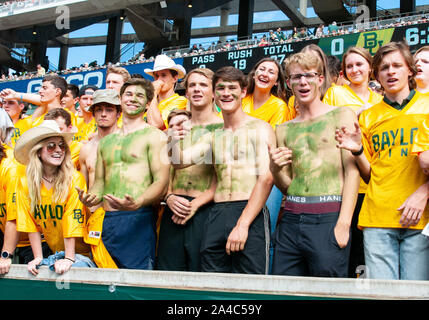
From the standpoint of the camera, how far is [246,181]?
3.57 metres

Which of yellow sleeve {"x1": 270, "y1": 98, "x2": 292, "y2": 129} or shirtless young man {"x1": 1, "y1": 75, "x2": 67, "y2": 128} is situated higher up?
shirtless young man {"x1": 1, "y1": 75, "x2": 67, "y2": 128}

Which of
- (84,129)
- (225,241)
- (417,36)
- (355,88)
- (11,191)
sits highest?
(417,36)

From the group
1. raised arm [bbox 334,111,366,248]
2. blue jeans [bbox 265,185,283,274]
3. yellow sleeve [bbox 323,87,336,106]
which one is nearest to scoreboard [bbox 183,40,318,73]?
yellow sleeve [bbox 323,87,336,106]

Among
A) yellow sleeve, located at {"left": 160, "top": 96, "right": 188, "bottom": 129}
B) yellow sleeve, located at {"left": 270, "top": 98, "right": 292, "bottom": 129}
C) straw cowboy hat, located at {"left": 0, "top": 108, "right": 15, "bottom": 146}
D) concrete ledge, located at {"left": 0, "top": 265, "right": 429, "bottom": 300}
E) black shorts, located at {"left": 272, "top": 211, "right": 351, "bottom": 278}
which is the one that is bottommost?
concrete ledge, located at {"left": 0, "top": 265, "right": 429, "bottom": 300}

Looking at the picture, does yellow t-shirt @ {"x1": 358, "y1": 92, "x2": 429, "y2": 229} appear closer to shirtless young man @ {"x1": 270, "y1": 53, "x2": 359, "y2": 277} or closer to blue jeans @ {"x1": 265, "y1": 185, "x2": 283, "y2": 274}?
shirtless young man @ {"x1": 270, "y1": 53, "x2": 359, "y2": 277}

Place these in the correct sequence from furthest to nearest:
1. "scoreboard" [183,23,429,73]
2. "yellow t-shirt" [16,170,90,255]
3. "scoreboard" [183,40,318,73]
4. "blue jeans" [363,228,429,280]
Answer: "scoreboard" [183,40,318,73], "scoreboard" [183,23,429,73], "yellow t-shirt" [16,170,90,255], "blue jeans" [363,228,429,280]

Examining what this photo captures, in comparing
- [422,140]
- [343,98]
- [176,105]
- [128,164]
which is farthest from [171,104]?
[422,140]

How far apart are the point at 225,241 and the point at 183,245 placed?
43cm

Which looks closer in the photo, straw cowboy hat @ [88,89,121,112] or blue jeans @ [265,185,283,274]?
blue jeans @ [265,185,283,274]

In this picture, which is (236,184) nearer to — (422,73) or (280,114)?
(280,114)

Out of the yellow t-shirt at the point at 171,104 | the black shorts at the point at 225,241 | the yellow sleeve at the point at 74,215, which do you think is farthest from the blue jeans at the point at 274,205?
the yellow t-shirt at the point at 171,104

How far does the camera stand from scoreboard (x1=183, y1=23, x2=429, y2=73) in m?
15.6

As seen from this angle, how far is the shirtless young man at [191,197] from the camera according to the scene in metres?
3.70

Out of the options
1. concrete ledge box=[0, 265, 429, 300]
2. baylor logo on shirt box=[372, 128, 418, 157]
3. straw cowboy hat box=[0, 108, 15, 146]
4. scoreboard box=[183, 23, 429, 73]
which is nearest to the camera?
concrete ledge box=[0, 265, 429, 300]
